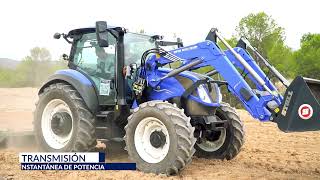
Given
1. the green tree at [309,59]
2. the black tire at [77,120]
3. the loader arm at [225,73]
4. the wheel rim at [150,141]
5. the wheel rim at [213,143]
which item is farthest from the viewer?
the green tree at [309,59]

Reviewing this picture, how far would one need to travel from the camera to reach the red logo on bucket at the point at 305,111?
615 cm

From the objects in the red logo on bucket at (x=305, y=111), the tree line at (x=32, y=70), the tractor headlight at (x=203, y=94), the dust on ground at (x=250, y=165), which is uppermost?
the tree line at (x=32, y=70)

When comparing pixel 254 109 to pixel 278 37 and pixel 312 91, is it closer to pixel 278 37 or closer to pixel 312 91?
pixel 312 91

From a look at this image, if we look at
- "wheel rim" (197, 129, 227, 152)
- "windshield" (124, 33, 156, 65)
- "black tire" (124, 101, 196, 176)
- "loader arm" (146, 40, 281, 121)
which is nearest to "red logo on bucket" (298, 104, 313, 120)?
"loader arm" (146, 40, 281, 121)

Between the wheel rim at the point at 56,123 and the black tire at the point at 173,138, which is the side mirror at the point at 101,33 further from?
the wheel rim at the point at 56,123

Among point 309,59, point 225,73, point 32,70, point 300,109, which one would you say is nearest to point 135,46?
point 225,73

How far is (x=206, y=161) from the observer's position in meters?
8.48

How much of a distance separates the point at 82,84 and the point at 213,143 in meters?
2.80

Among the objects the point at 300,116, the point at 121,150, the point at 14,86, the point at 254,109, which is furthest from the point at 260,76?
the point at 14,86

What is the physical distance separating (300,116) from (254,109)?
2.90ft

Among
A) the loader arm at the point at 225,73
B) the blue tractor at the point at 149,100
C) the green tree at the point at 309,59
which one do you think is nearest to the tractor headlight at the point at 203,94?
the blue tractor at the point at 149,100

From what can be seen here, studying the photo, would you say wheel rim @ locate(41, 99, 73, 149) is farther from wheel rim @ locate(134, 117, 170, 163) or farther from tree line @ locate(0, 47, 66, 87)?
tree line @ locate(0, 47, 66, 87)

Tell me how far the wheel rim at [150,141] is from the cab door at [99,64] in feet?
3.72

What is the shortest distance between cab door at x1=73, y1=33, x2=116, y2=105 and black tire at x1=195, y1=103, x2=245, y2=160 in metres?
2.16
